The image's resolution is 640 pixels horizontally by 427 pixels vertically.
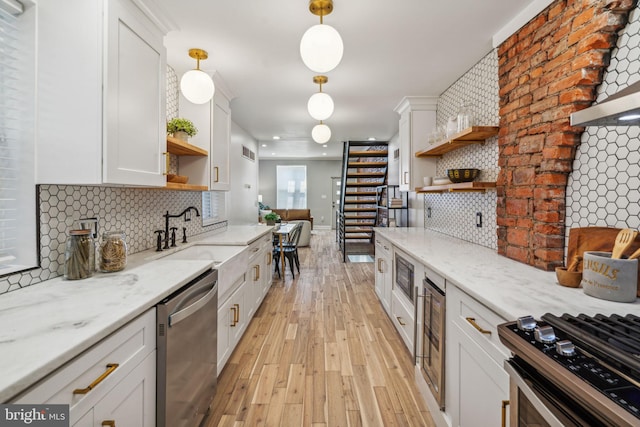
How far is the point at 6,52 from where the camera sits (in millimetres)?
1299

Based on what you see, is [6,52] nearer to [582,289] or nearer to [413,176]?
[582,289]

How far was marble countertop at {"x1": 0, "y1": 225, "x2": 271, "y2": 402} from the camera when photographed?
731 millimetres

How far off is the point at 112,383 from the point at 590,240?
211cm

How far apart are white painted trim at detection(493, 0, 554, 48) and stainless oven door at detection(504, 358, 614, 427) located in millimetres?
2107

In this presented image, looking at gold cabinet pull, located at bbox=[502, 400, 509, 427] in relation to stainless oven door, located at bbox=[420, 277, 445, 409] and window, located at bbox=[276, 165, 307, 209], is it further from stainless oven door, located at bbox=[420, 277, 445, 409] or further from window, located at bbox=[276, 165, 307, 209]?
window, located at bbox=[276, 165, 307, 209]

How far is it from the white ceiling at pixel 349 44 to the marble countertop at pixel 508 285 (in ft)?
5.54

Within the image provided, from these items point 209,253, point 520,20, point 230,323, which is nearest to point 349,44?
point 520,20

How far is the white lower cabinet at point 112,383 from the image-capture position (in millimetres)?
784

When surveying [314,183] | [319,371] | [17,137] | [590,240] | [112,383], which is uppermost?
[314,183]

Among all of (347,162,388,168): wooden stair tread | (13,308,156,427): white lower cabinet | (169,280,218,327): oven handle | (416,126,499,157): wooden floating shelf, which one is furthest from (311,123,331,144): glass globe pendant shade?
(347,162,388,168): wooden stair tread

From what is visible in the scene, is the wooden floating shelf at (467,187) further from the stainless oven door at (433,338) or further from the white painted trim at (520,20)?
the white painted trim at (520,20)

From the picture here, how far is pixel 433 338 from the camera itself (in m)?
1.88

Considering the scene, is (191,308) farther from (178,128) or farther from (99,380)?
(178,128)

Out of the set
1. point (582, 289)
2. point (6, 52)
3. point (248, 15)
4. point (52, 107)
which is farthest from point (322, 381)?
point (248, 15)
